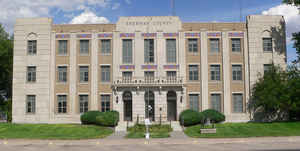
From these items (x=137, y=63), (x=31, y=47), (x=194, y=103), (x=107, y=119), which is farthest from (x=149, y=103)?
(x=31, y=47)

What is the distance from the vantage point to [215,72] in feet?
122

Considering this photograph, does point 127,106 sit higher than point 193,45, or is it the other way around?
point 193,45

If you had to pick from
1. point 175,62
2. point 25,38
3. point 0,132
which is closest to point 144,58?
point 175,62

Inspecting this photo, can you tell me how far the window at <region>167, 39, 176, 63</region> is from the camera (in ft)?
123

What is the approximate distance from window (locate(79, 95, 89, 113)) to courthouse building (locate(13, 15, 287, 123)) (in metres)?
0.12

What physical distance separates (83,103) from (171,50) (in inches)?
485

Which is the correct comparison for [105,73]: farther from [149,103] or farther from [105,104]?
[149,103]

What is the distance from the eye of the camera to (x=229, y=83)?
36.8 m

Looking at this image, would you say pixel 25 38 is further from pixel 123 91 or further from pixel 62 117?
pixel 123 91

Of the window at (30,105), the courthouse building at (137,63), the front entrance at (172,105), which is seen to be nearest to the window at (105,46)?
the courthouse building at (137,63)

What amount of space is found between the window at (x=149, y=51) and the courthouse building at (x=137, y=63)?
0.40ft

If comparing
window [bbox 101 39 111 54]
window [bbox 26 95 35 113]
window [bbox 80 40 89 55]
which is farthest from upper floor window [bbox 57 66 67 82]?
window [bbox 101 39 111 54]

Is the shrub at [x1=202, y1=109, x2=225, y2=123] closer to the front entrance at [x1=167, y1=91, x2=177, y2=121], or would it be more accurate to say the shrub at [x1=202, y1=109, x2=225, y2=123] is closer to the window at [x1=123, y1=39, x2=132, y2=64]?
the front entrance at [x1=167, y1=91, x2=177, y2=121]

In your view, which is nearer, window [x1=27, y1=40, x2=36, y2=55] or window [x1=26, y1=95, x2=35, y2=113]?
window [x1=26, y1=95, x2=35, y2=113]
